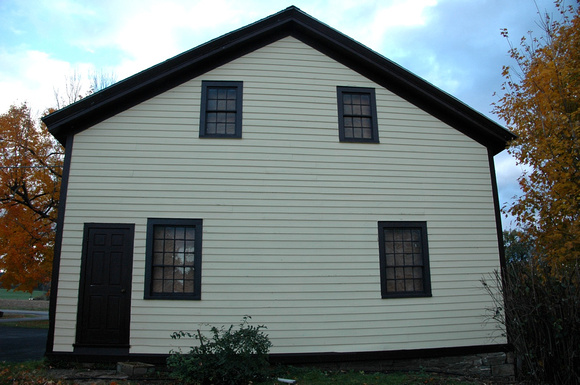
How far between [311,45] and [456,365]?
→ 25.9 feet

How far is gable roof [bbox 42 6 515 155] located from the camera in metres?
8.87

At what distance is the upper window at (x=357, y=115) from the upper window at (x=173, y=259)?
3.98 meters

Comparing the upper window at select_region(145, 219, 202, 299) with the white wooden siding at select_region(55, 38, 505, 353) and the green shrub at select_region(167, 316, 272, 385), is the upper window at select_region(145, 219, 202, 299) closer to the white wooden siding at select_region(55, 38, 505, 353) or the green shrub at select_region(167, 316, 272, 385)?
the white wooden siding at select_region(55, 38, 505, 353)

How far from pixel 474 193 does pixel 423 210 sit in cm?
138

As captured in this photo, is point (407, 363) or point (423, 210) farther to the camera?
point (423, 210)

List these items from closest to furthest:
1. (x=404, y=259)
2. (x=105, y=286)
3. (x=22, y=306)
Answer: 1. (x=105, y=286)
2. (x=404, y=259)
3. (x=22, y=306)

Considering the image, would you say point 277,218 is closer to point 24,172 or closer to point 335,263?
point 335,263

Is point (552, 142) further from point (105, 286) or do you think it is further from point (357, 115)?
point (105, 286)

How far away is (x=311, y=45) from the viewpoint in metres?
9.87

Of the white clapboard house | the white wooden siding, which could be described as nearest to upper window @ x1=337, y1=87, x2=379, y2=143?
the white clapboard house

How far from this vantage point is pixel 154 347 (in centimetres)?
803

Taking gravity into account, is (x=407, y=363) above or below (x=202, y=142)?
below

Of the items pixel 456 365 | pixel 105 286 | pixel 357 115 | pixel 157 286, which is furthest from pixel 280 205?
pixel 456 365

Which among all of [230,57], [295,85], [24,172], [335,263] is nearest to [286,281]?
[335,263]
